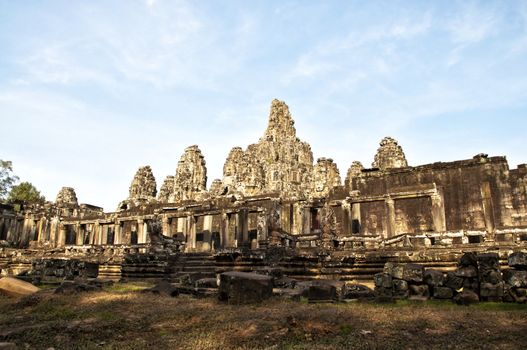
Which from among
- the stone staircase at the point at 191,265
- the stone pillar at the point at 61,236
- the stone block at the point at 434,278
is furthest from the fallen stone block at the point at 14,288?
the stone pillar at the point at 61,236

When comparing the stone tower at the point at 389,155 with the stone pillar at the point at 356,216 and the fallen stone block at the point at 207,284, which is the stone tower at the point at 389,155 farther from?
the fallen stone block at the point at 207,284

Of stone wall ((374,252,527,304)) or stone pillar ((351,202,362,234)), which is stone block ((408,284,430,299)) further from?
stone pillar ((351,202,362,234))

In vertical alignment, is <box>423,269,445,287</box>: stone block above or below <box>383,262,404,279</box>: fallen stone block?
below

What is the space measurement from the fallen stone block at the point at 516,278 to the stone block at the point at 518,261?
44 centimetres

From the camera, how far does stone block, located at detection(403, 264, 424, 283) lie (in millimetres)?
9438

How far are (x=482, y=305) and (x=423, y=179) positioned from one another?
1849cm

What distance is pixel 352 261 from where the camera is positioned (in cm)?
1355

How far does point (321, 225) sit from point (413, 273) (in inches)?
292

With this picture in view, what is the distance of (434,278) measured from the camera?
365 inches

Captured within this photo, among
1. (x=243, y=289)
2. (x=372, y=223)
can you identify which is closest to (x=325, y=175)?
(x=372, y=223)

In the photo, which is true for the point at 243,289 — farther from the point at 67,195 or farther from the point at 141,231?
the point at 67,195

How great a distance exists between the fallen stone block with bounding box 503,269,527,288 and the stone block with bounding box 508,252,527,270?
0.44 meters

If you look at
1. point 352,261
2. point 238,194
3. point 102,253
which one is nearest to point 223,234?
point 238,194

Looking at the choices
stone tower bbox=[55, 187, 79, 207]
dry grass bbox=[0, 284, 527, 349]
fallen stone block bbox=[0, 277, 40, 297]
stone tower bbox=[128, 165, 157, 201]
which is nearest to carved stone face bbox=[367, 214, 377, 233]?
dry grass bbox=[0, 284, 527, 349]
